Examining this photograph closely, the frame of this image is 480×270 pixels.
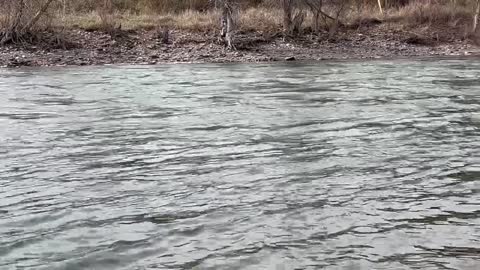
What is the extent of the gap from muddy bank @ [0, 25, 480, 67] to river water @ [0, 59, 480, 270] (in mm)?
12857

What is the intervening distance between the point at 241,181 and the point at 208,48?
25345 millimetres

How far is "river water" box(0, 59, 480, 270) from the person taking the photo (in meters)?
6.46

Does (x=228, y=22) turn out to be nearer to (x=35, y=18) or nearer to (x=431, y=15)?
(x=35, y=18)

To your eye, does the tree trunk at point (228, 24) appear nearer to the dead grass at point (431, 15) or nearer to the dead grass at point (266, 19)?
the dead grass at point (266, 19)

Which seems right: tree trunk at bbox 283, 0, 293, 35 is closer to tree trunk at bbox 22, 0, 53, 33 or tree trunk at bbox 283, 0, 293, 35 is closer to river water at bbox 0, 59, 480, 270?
tree trunk at bbox 22, 0, 53, 33

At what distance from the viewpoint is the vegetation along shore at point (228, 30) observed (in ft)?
104

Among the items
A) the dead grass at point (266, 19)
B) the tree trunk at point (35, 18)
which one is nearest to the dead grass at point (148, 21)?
the dead grass at point (266, 19)

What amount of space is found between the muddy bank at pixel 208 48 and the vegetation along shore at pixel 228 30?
0.17 feet

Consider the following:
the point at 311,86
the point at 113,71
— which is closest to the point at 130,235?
the point at 311,86

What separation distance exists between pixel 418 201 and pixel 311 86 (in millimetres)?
13078

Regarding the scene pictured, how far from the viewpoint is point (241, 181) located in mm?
9062

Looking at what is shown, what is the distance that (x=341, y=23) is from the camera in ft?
131

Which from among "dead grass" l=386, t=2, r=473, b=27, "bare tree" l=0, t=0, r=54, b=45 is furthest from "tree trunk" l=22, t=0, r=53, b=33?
"dead grass" l=386, t=2, r=473, b=27

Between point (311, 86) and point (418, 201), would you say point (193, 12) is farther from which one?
point (418, 201)
